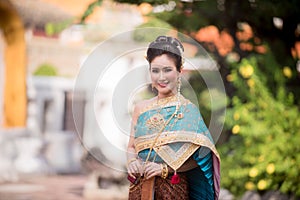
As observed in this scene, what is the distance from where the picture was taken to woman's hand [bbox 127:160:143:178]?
2.45m

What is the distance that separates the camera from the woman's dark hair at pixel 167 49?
251cm

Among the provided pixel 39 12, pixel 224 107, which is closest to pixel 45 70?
pixel 39 12

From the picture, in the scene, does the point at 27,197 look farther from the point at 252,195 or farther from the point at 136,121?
the point at 136,121

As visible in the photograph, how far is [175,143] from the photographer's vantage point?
2.46m

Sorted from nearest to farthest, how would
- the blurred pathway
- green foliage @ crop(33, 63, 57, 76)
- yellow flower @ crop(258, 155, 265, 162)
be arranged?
yellow flower @ crop(258, 155, 265, 162)
the blurred pathway
green foliage @ crop(33, 63, 57, 76)

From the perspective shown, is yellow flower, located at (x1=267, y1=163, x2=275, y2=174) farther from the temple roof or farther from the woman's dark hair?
the temple roof

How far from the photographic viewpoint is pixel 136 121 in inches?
99.8

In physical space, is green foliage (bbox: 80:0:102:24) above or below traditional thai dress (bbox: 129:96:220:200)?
above

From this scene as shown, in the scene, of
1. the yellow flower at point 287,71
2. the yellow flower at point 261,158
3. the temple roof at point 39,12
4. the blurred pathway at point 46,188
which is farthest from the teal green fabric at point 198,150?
the temple roof at point 39,12

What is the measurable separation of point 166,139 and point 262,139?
3336 mm

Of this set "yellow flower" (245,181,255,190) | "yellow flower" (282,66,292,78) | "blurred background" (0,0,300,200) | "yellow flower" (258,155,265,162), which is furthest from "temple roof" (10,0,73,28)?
"yellow flower" (258,155,265,162)

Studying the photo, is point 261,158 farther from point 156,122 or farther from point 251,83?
A: point 156,122

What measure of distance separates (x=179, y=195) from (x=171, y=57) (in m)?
0.53

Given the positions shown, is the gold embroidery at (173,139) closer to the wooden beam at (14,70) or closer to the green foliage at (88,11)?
the green foliage at (88,11)
